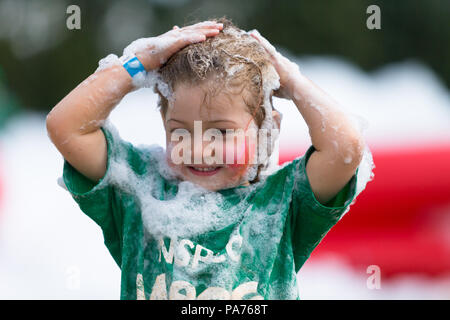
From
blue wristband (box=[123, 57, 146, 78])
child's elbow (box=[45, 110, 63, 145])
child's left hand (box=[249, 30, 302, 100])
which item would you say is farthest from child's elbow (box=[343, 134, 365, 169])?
child's elbow (box=[45, 110, 63, 145])

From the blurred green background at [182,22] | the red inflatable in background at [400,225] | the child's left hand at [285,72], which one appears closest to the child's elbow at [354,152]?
the child's left hand at [285,72]

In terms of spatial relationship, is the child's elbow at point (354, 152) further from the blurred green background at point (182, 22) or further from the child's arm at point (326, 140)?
the blurred green background at point (182, 22)

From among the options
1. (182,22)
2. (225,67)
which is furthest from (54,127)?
(182,22)

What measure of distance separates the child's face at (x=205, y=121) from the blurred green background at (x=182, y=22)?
5770 millimetres

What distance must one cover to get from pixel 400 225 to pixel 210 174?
6.77 ft

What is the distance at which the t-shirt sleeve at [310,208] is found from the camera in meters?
1.53

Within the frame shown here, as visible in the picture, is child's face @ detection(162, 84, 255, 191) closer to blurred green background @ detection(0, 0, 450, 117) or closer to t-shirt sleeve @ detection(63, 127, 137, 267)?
t-shirt sleeve @ detection(63, 127, 137, 267)

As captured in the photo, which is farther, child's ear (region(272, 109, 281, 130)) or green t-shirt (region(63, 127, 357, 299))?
child's ear (region(272, 109, 281, 130))

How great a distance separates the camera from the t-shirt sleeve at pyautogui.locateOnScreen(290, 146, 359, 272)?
5.02 feet

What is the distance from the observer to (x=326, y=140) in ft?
4.94

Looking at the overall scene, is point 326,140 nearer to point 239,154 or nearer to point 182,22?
point 239,154

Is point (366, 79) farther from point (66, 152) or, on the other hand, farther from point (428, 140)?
point (66, 152)

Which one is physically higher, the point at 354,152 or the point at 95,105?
the point at 95,105

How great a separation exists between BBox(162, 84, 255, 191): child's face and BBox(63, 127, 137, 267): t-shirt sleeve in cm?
16
